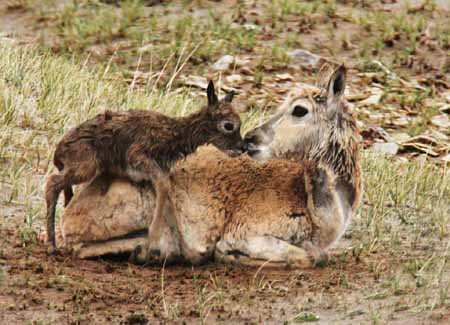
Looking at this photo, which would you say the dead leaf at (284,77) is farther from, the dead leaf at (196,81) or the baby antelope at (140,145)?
the baby antelope at (140,145)

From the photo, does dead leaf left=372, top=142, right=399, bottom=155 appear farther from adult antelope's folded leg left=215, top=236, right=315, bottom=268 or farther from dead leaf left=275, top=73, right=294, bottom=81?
adult antelope's folded leg left=215, top=236, right=315, bottom=268

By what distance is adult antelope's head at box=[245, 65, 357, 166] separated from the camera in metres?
8.94

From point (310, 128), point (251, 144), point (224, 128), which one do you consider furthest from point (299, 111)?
point (224, 128)

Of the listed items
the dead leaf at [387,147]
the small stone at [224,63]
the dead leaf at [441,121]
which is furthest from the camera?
the small stone at [224,63]

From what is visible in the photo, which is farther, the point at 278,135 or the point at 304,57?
the point at 304,57

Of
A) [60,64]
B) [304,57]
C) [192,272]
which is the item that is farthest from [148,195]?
[304,57]

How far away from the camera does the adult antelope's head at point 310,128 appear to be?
29.3 ft

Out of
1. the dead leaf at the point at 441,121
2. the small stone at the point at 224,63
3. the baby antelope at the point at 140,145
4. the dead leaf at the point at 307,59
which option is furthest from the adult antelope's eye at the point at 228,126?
the dead leaf at the point at 307,59

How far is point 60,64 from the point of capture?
15.4 m

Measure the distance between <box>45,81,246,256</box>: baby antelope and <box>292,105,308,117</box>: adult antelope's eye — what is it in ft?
1.44

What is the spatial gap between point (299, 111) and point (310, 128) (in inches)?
6.0

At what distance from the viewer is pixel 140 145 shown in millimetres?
8734

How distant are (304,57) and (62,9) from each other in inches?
201

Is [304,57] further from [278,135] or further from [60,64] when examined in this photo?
[278,135]
